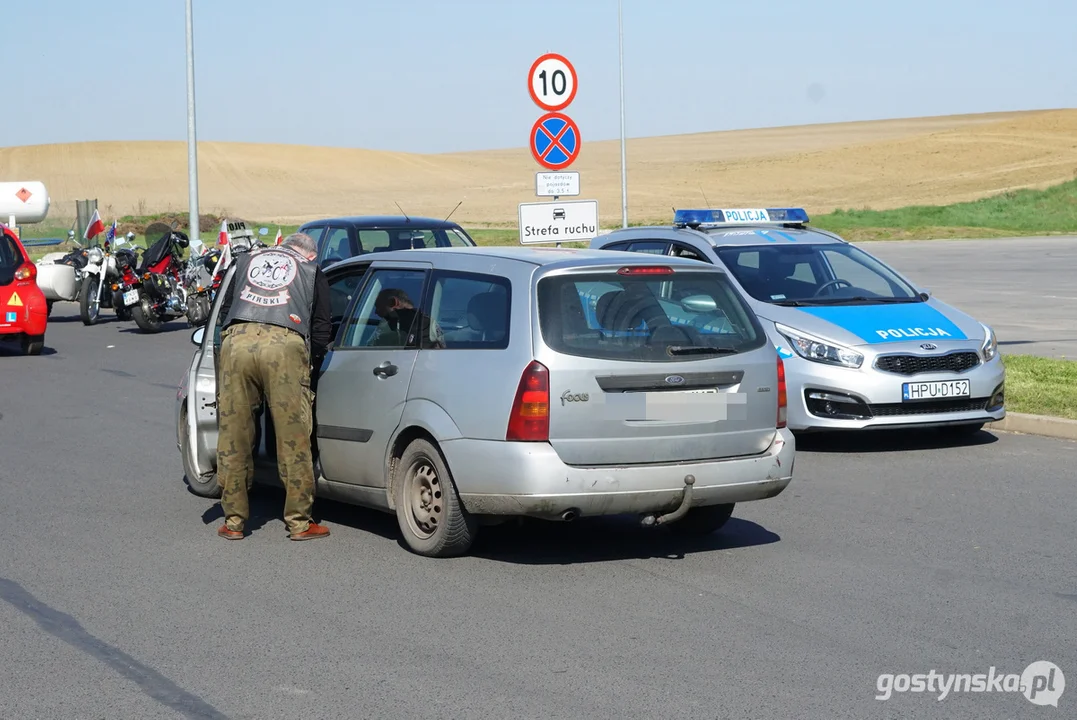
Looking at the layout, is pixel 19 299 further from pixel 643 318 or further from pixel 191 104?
pixel 643 318

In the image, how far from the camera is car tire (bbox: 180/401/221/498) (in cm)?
880

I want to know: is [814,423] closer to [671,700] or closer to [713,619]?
[713,619]

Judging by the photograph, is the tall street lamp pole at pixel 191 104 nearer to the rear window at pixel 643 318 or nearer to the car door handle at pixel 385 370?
the car door handle at pixel 385 370

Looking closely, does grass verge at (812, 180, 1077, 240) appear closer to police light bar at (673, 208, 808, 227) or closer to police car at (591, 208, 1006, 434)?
police light bar at (673, 208, 808, 227)

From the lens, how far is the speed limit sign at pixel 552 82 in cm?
1520

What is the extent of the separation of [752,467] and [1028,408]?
17.1 feet

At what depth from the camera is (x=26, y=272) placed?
18031mm

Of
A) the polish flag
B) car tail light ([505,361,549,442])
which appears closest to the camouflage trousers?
car tail light ([505,361,549,442])

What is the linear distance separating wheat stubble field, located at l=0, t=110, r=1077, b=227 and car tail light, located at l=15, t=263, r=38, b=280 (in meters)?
39.4

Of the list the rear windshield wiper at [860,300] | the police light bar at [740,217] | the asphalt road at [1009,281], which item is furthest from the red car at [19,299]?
the asphalt road at [1009,281]

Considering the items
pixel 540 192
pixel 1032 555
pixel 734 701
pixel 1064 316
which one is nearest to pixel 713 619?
pixel 734 701

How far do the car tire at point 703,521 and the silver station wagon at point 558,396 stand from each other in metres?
0.03

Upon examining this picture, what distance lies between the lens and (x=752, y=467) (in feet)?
23.1

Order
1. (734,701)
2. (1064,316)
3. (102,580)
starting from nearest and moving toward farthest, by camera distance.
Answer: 1. (734,701)
2. (102,580)
3. (1064,316)
